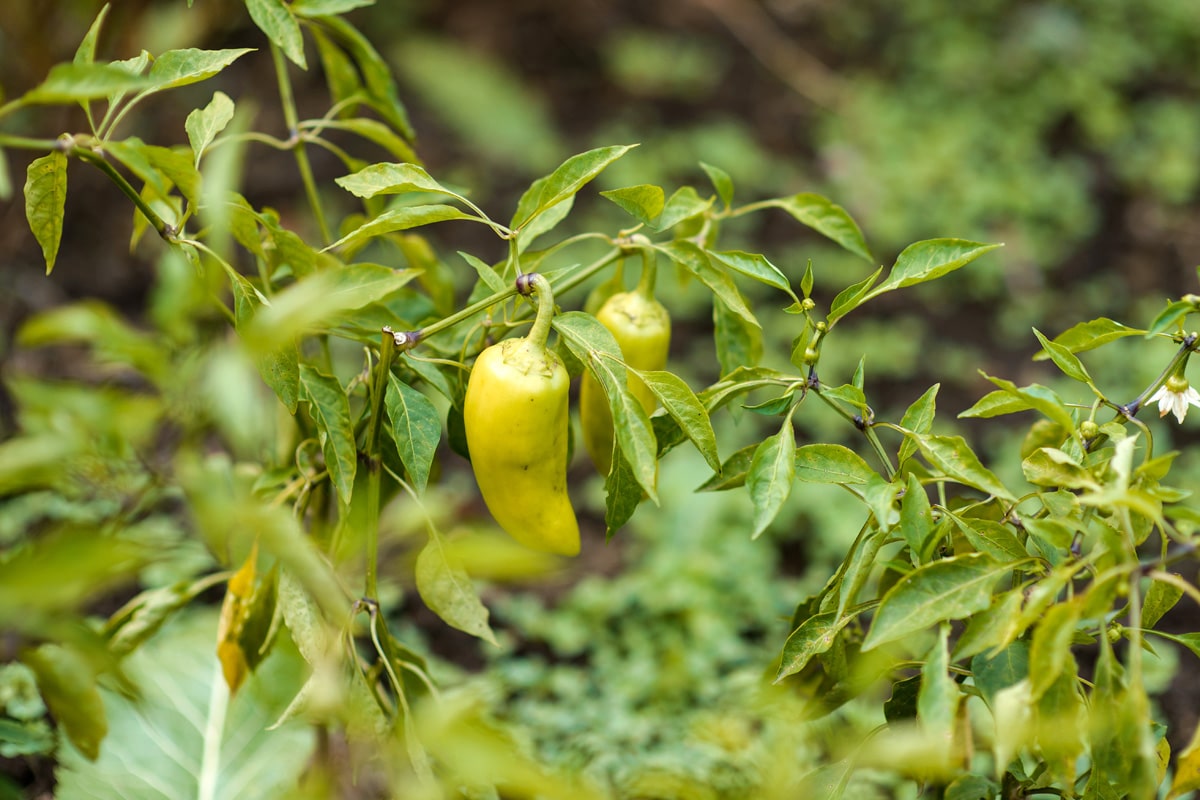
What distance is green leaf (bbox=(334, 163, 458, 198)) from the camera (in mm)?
760

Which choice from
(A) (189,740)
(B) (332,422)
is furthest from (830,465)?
(A) (189,740)

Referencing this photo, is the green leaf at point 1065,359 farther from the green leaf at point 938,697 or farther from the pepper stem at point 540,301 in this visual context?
the pepper stem at point 540,301

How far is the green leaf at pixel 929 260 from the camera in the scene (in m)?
0.79

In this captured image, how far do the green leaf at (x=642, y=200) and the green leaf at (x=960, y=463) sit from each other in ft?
0.85

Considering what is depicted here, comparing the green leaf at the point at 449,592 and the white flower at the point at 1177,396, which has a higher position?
the white flower at the point at 1177,396

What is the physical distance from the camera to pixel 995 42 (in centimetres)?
336

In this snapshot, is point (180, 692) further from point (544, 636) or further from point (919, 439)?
point (919, 439)

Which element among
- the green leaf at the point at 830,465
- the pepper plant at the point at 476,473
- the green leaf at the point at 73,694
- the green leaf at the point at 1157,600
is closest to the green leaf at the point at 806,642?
the pepper plant at the point at 476,473

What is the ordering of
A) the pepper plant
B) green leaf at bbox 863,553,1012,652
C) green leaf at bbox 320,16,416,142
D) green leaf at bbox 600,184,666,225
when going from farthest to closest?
1. green leaf at bbox 320,16,416,142
2. green leaf at bbox 600,184,666,225
3. green leaf at bbox 863,553,1012,652
4. the pepper plant

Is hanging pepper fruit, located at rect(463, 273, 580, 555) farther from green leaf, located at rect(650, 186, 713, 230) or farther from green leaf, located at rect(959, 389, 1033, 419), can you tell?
green leaf, located at rect(959, 389, 1033, 419)

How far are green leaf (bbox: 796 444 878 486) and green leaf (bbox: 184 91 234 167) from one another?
52 centimetres

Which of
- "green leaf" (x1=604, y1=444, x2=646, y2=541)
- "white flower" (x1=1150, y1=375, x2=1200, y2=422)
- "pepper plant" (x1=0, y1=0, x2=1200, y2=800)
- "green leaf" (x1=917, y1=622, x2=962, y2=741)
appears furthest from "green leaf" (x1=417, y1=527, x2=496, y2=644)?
"white flower" (x1=1150, y1=375, x2=1200, y2=422)

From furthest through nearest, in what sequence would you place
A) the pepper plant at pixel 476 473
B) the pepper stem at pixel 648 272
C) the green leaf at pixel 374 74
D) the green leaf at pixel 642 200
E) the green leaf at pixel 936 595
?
the green leaf at pixel 374 74, the pepper stem at pixel 648 272, the green leaf at pixel 642 200, the green leaf at pixel 936 595, the pepper plant at pixel 476 473

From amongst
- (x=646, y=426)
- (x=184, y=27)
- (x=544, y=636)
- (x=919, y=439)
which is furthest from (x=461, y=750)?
(x=184, y=27)
